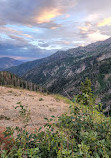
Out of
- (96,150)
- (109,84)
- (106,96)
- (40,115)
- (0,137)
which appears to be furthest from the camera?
(109,84)

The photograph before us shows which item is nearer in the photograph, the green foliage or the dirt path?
the green foliage

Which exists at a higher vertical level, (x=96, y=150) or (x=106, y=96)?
(x=96, y=150)

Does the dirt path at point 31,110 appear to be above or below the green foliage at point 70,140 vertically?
below

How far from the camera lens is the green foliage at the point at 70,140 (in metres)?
2.36

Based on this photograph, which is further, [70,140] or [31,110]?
[31,110]

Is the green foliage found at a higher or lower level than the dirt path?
higher

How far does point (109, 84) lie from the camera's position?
7338 inches

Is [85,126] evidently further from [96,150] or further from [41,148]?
[41,148]

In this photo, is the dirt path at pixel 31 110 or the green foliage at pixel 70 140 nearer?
the green foliage at pixel 70 140

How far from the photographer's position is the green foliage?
7.73ft

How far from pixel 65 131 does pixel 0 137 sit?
3226 mm

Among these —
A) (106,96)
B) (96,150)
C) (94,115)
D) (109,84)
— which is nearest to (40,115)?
(94,115)

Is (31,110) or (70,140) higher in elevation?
(70,140)

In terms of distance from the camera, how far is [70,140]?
112 inches
